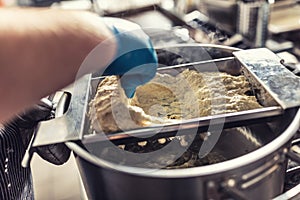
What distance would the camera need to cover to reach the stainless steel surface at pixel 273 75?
506 millimetres

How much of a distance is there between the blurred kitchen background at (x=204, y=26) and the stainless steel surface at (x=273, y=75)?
0.27m

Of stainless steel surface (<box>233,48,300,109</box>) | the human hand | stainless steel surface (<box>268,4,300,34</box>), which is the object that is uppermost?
the human hand

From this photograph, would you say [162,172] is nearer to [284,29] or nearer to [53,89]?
[53,89]

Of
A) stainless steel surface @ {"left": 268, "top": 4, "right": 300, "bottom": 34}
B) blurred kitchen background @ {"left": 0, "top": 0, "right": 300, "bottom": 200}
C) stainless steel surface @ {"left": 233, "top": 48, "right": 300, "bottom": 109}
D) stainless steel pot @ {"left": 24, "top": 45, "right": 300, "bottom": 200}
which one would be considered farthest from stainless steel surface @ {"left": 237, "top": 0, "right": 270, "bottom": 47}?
stainless steel pot @ {"left": 24, "top": 45, "right": 300, "bottom": 200}

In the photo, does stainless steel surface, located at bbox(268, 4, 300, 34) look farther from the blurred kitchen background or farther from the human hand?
the human hand

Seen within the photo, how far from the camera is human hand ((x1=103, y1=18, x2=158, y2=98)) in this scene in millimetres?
457

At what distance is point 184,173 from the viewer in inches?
16.2

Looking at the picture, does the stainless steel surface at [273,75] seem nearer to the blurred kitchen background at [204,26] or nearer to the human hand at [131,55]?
the human hand at [131,55]

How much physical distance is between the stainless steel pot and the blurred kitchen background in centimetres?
26

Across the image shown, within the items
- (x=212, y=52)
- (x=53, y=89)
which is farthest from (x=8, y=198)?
(x=212, y=52)

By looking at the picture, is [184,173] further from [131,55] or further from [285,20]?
[285,20]

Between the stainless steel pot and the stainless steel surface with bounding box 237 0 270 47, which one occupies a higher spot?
the stainless steel pot

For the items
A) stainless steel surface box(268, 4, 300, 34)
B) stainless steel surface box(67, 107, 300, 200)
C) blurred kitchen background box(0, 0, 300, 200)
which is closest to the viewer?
stainless steel surface box(67, 107, 300, 200)

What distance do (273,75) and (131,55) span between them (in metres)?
0.21
